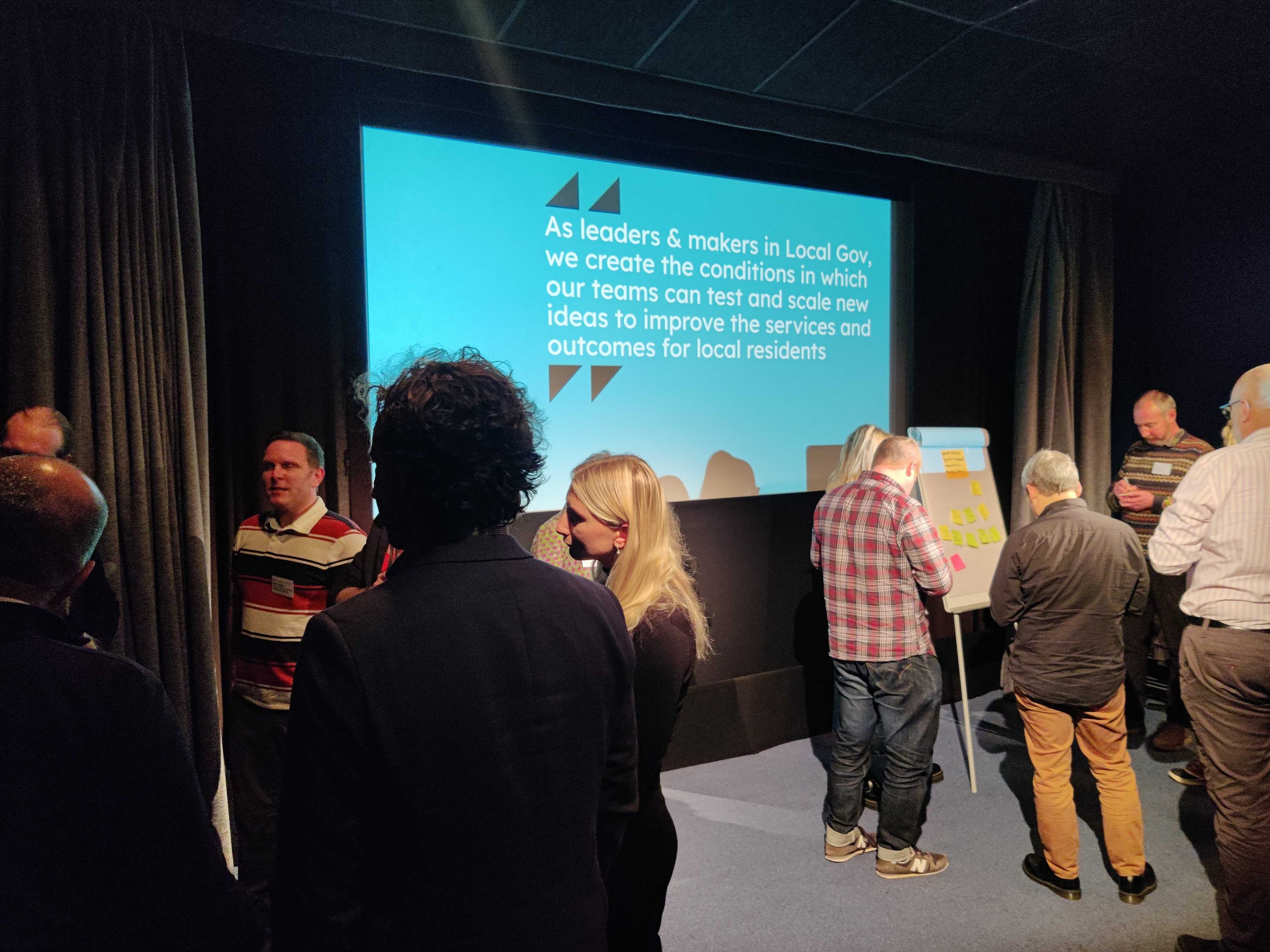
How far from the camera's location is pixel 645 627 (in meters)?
1.42

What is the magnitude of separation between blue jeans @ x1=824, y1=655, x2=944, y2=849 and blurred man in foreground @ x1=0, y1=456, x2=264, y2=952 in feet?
6.71

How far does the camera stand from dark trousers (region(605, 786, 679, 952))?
55.0 inches

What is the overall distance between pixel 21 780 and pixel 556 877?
58 centimetres

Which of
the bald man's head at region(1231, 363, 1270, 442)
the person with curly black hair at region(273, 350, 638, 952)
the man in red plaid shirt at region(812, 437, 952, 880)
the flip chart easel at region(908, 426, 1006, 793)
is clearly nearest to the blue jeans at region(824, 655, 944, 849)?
the man in red plaid shirt at region(812, 437, 952, 880)

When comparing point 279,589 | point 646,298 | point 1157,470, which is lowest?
point 279,589

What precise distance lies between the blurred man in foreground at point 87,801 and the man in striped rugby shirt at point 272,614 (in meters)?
1.43

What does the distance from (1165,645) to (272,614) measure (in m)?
4.04

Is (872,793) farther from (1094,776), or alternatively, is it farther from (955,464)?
(955,464)

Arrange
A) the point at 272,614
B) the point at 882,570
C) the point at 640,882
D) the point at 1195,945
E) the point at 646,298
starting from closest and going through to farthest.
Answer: the point at 640,882 < the point at 1195,945 < the point at 272,614 < the point at 882,570 < the point at 646,298

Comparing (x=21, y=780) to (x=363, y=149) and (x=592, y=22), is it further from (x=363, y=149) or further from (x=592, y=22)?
(x=592, y=22)

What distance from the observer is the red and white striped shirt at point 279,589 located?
2248mm

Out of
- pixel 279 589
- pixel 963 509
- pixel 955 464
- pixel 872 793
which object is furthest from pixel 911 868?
pixel 279 589

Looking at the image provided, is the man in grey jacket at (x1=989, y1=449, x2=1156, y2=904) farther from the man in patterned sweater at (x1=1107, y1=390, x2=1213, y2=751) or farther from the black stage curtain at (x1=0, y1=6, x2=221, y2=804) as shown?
the black stage curtain at (x1=0, y1=6, x2=221, y2=804)

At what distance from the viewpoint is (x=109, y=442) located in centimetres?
228
